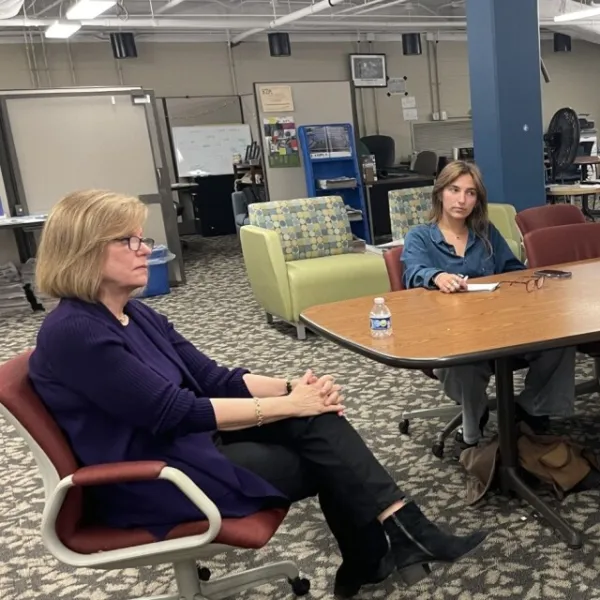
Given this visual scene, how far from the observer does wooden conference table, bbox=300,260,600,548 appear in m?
1.66

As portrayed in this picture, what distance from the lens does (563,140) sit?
665 cm

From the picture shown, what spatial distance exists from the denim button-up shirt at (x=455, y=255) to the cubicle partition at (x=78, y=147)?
4048 mm

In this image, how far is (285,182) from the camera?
24.6 ft

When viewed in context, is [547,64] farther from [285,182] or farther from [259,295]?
[259,295]

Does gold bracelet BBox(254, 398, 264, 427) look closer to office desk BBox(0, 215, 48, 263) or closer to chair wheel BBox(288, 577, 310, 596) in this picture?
chair wheel BBox(288, 577, 310, 596)

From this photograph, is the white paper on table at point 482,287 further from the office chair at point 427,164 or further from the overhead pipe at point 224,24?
the overhead pipe at point 224,24

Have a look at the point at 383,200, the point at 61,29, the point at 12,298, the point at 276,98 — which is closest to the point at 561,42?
the point at 383,200

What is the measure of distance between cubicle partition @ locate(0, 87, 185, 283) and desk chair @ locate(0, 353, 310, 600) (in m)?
4.86

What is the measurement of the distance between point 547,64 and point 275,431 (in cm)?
1268

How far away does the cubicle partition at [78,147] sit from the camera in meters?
6.00

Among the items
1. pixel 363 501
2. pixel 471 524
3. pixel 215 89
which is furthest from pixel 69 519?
pixel 215 89

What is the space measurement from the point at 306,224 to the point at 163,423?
3.49m

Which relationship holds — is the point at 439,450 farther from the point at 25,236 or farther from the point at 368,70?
the point at 368,70

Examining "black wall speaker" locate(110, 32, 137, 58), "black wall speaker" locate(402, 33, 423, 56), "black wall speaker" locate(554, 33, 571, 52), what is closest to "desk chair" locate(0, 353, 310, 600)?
"black wall speaker" locate(110, 32, 137, 58)
